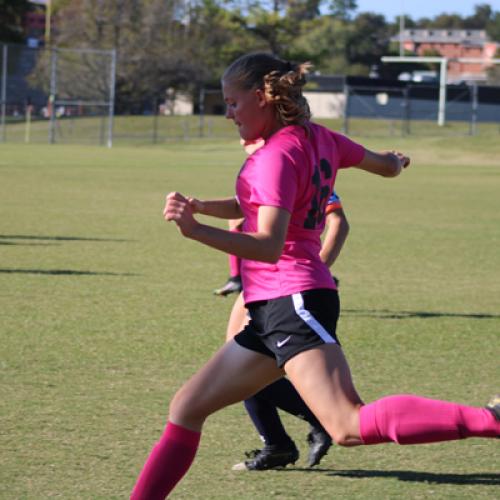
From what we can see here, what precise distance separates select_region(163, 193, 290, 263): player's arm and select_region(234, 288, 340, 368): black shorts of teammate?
10.1 inches

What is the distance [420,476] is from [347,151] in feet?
5.52

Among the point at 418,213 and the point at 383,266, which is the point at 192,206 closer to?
the point at 383,266

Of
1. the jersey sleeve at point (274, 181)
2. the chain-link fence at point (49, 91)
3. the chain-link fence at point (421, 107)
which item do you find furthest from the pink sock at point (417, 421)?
the chain-link fence at point (421, 107)

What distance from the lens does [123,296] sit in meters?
11.0

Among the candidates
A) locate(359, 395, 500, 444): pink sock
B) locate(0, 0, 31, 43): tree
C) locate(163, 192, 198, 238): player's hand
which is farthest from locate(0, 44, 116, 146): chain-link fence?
locate(359, 395, 500, 444): pink sock

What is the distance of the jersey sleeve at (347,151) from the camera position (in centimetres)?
464

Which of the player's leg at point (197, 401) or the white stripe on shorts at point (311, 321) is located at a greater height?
the white stripe on shorts at point (311, 321)

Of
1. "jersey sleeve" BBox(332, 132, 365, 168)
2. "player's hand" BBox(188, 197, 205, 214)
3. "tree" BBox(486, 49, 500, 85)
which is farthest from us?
"tree" BBox(486, 49, 500, 85)

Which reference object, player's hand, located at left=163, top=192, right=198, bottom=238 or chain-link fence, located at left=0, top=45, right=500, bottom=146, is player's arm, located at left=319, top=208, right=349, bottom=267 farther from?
chain-link fence, located at left=0, top=45, right=500, bottom=146

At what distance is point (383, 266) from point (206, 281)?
8.64 feet

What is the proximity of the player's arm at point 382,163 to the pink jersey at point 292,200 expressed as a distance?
0.46 meters

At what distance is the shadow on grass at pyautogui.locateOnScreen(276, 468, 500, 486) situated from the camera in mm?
5375

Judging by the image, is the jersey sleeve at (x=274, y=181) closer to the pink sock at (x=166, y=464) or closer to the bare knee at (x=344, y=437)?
the bare knee at (x=344, y=437)

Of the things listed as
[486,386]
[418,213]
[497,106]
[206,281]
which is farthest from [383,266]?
[497,106]
